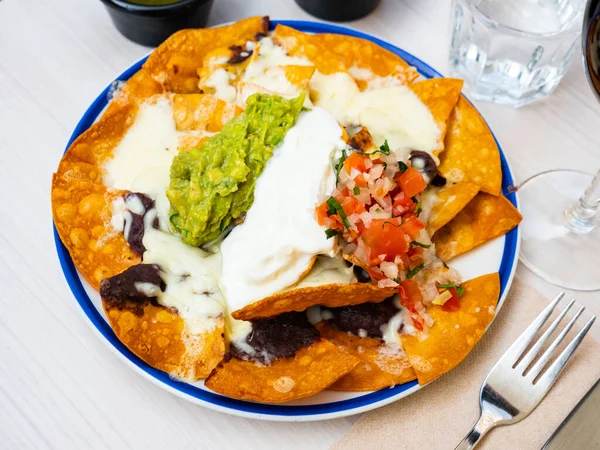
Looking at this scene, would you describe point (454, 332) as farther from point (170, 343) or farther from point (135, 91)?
point (135, 91)

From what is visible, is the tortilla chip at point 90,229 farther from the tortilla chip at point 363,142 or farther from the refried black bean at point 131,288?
the tortilla chip at point 363,142

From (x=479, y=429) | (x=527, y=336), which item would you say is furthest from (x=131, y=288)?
(x=527, y=336)

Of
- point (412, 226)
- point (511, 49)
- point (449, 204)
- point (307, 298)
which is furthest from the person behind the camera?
point (511, 49)

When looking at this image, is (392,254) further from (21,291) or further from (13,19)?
(13,19)

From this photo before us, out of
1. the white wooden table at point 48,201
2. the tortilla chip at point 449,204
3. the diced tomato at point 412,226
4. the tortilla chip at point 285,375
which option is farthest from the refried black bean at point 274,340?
the tortilla chip at point 449,204

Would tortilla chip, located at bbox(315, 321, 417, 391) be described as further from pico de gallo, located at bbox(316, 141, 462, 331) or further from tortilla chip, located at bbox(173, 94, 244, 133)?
tortilla chip, located at bbox(173, 94, 244, 133)
